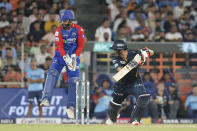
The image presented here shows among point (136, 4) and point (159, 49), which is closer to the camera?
point (159, 49)

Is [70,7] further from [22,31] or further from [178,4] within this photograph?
[178,4]

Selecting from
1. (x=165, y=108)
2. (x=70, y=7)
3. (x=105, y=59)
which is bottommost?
(x=165, y=108)

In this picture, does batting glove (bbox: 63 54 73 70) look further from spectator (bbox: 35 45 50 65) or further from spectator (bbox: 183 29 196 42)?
spectator (bbox: 183 29 196 42)

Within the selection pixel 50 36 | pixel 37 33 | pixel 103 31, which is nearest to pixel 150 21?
pixel 103 31

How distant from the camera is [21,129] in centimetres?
1301

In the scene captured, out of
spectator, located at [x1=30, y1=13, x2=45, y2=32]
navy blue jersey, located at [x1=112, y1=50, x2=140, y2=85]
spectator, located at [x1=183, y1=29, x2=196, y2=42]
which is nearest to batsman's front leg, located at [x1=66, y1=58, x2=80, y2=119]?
navy blue jersey, located at [x1=112, y1=50, x2=140, y2=85]

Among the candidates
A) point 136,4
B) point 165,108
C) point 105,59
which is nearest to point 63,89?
point 105,59

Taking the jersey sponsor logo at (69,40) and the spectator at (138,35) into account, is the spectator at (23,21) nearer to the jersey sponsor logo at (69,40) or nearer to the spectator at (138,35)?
the spectator at (138,35)

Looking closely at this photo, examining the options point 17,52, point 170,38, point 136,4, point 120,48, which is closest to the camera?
point 120,48

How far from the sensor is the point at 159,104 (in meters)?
20.1

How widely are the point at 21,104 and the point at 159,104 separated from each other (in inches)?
172

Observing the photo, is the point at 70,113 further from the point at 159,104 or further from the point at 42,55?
the point at 42,55

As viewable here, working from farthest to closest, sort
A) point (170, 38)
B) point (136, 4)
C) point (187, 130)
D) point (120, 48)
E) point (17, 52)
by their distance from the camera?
point (136, 4) → point (170, 38) → point (17, 52) → point (120, 48) → point (187, 130)

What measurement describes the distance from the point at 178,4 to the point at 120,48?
1145 cm
